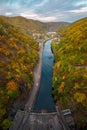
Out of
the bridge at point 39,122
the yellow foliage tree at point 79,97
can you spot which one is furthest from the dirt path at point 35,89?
the yellow foliage tree at point 79,97

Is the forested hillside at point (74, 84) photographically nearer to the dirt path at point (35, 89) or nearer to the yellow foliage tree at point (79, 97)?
the yellow foliage tree at point (79, 97)

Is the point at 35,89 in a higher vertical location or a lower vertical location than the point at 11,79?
lower

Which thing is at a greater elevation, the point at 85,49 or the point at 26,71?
the point at 85,49

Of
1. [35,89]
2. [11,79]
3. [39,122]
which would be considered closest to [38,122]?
[39,122]

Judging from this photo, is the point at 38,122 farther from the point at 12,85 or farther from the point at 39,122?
the point at 12,85

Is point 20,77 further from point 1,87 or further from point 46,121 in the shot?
point 46,121

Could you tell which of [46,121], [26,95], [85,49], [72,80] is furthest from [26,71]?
[46,121]

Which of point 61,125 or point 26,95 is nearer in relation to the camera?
point 61,125

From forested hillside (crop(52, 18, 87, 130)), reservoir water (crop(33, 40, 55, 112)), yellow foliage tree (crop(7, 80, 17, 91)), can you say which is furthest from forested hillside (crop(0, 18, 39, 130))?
forested hillside (crop(52, 18, 87, 130))

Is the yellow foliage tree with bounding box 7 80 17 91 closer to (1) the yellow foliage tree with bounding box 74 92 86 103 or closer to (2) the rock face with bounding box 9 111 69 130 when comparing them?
(2) the rock face with bounding box 9 111 69 130
